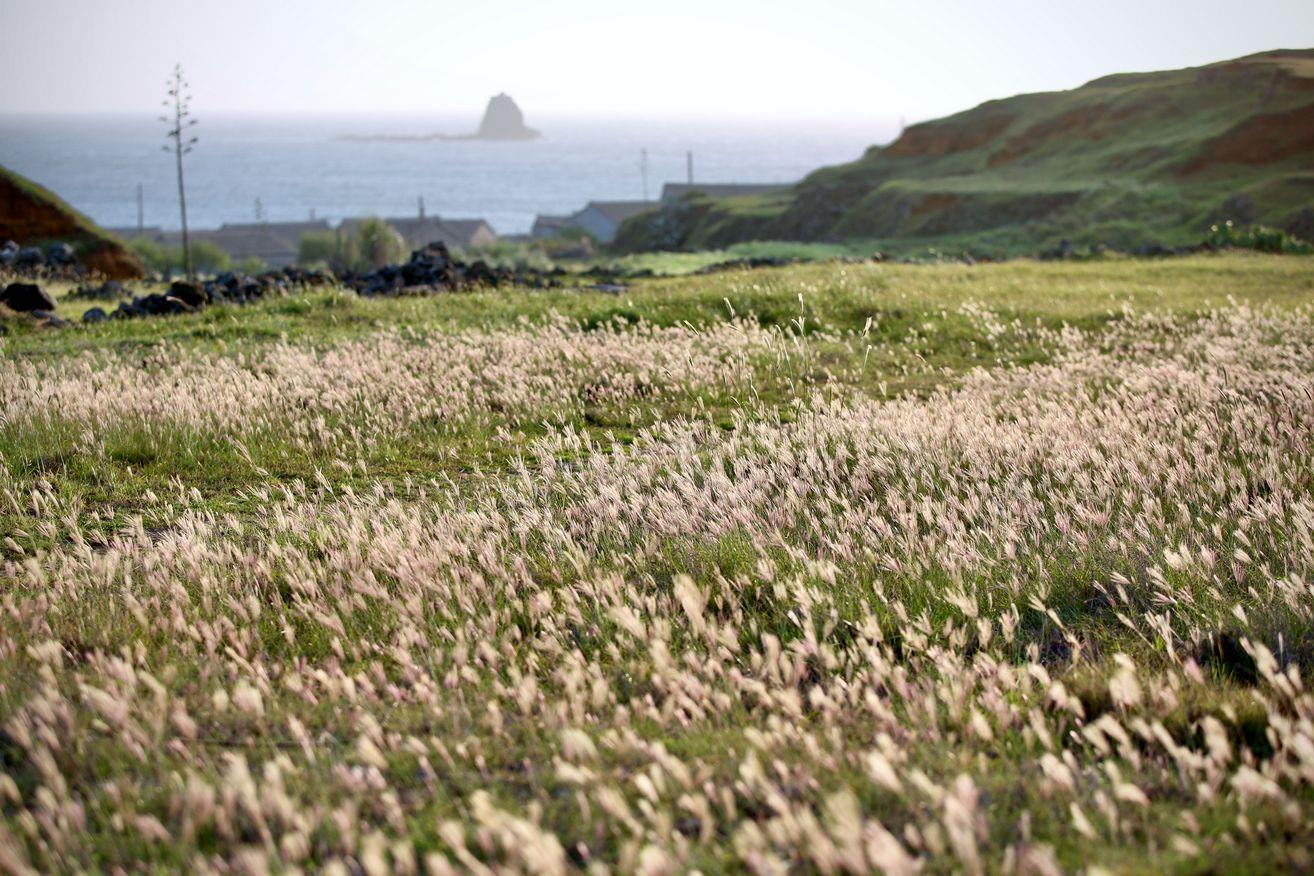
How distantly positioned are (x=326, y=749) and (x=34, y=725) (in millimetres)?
1047

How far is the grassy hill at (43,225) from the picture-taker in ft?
89.4

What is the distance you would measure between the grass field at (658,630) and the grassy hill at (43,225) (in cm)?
2034

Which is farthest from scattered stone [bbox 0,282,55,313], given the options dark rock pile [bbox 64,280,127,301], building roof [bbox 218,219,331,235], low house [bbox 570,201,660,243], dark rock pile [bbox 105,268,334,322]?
building roof [bbox 218,219,331,235]

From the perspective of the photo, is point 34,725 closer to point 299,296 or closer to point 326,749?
point 326,749

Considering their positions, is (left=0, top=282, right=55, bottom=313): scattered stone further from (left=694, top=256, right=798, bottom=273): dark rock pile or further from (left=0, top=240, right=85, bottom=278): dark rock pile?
(left=694, top=256, right=798, bottom=273): dark rock pile

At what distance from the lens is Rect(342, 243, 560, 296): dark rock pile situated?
17.3 meters

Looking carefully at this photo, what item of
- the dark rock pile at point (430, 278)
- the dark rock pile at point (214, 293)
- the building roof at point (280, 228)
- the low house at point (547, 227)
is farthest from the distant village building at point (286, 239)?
the dark rock pile at point (214, 293)

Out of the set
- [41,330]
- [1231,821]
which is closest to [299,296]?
[41,330]

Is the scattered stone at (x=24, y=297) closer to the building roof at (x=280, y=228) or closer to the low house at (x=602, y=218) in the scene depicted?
the low house at (x=602, y=218)

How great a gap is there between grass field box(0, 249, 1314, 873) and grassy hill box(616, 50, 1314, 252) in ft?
93.4

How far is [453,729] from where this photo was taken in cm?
330

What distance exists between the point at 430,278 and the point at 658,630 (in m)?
15.0

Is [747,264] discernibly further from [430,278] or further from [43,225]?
[43,225]

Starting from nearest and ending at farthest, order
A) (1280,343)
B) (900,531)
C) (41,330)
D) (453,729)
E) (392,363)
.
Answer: (453,729), (900,531), (392,363), (1280,343), (41,330)
